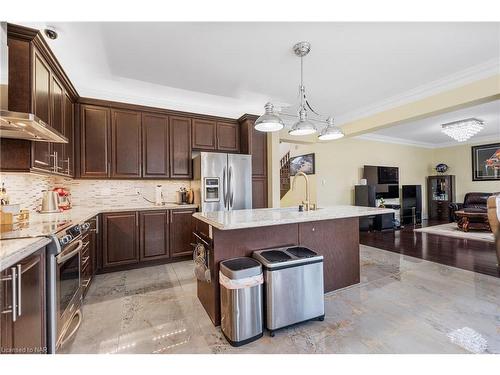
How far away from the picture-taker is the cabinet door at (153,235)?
3299 millimetres

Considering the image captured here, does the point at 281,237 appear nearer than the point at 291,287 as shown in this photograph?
No

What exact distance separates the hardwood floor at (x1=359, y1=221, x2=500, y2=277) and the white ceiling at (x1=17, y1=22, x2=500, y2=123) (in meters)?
2.64

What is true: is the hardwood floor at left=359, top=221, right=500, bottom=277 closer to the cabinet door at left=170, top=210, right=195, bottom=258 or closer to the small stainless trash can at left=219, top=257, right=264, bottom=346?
the small stainless trash can at left=219, top=257, right=264, bottom=346

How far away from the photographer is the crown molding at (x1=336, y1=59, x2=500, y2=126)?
2.79 metres

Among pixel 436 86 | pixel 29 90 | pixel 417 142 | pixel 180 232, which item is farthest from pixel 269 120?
pixel 417 142

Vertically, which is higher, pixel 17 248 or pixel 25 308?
pixel 17 248

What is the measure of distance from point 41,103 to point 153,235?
80.4 inches

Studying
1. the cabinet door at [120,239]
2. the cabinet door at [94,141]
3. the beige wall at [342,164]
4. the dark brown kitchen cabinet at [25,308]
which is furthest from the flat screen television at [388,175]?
the dark brown kitchen cabinet at [25,308]

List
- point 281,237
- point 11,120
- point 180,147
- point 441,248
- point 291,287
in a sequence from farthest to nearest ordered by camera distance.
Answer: point 441,248
point 180,147
point 281,237
point 291,287
point 11,120

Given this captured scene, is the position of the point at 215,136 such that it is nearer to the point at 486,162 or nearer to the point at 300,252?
the point at 300,252

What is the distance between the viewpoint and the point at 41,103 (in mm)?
2084

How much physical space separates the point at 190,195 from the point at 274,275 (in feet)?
8.25

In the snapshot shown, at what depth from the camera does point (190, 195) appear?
3.88m

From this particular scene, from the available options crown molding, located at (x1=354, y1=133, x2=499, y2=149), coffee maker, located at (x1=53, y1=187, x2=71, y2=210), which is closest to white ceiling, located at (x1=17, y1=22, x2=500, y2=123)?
coffee maker, located at (x1=53, y1=187, x2=71, y2=210)
